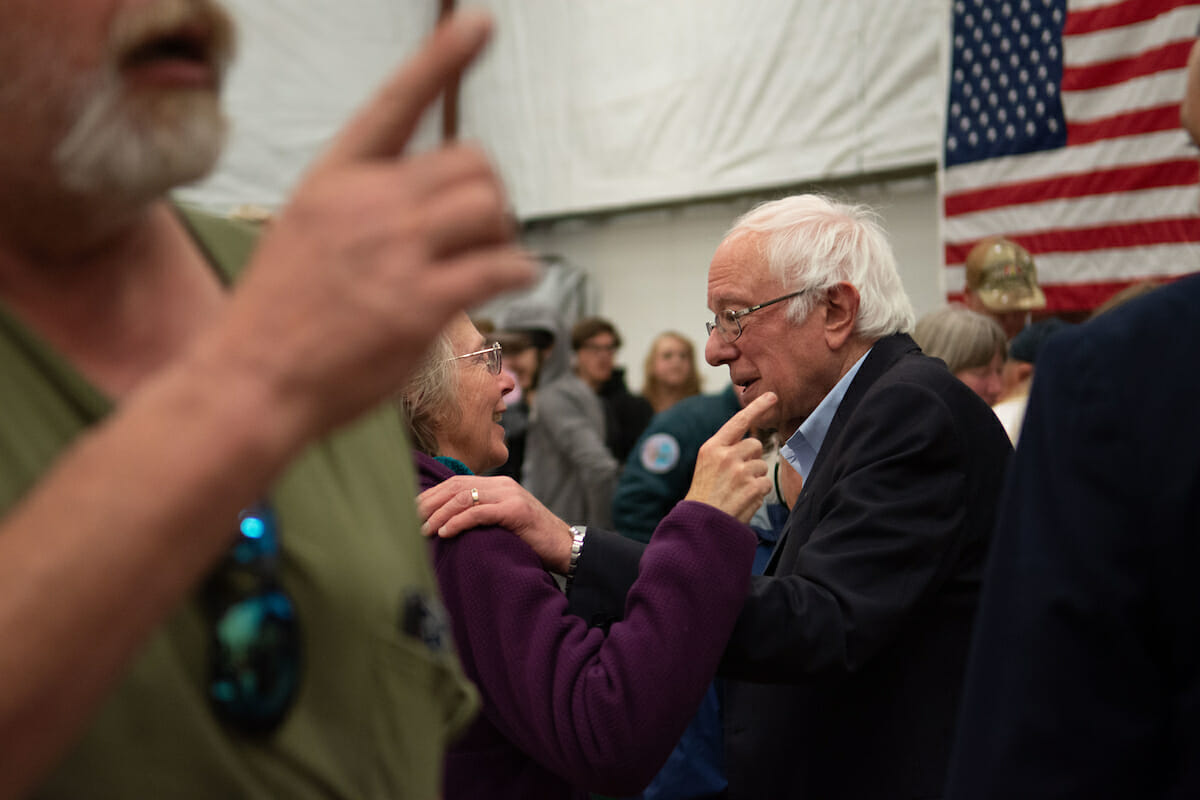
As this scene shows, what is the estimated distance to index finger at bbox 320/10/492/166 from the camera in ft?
1.87

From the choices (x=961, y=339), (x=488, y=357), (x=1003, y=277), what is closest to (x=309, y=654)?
(x=488, y=357)

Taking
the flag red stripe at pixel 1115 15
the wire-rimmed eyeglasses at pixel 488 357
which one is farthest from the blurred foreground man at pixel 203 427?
the flag red stripe at pixel 1115 15

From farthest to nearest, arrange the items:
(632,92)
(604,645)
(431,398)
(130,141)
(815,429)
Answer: (632,92) < (815,429) < (431,398) < (604,645) < (130,141)

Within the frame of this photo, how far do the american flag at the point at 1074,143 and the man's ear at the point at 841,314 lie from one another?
3612mm

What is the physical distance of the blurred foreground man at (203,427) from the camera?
54 centimetres

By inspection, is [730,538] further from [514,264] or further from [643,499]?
[643,499]

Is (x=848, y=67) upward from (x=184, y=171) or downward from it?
downward

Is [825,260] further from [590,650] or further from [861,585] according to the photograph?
[590,650]

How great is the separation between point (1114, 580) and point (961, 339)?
280cm

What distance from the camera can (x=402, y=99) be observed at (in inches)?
22.5

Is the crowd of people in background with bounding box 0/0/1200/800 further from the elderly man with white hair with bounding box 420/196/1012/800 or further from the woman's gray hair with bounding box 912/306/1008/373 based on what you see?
the woman's gray hair with bounding box 912/306/1008/373

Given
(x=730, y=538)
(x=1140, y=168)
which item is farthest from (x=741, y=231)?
(x=1140, y=168)

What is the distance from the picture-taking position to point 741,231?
85.8 inches

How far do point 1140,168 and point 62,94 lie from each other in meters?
5.55
